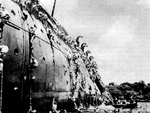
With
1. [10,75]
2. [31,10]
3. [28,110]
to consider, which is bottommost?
[28,110]

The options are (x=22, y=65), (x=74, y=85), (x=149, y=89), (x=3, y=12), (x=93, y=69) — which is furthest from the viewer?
(x=149, y=89)

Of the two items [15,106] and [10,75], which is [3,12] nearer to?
[10,75]

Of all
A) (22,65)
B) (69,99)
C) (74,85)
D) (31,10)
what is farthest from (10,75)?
(74,85)

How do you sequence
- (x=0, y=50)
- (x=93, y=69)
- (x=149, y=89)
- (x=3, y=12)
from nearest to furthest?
(x=0, y=50) → (x=3, y=12) → (x=93, y=69) → (x=149, y=89)

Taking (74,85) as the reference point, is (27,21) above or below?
above

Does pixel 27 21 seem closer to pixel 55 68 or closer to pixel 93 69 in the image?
pixel 55 68

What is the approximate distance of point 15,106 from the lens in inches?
421

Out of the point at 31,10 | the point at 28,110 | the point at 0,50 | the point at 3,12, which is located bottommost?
the point at 28,110

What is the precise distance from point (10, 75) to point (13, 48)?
1.14m

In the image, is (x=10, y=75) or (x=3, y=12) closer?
(x=3, y=12)

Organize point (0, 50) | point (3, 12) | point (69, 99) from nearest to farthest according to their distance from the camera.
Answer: point (0, 50), point (3, 12), point (69, 99)

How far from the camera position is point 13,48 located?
1074 centimetres

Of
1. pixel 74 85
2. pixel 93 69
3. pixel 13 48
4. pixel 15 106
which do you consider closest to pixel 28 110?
pixel 15 106

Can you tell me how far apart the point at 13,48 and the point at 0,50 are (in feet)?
7.14
